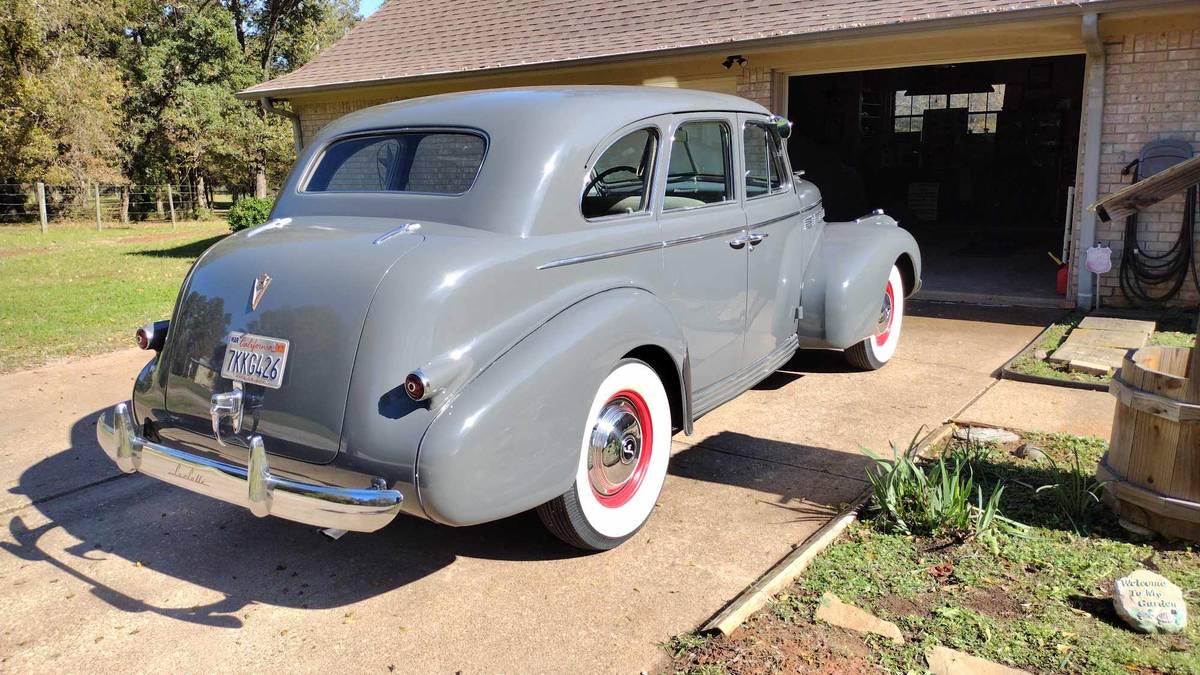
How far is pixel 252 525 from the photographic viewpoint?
3896 mm

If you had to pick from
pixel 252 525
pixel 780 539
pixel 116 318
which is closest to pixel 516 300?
pixel 780 539

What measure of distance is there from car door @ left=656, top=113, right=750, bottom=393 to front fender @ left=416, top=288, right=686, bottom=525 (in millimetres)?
647

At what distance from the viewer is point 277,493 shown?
2848 millimetres

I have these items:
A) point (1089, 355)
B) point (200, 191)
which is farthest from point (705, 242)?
point (200, 191)

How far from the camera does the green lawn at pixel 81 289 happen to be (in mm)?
7594

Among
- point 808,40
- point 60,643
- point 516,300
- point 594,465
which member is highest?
point 808,40

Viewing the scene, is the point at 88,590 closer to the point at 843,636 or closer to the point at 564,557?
the point at 564,557

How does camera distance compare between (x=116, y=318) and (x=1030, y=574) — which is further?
(x=116, y=318)

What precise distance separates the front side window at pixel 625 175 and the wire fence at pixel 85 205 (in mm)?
21467

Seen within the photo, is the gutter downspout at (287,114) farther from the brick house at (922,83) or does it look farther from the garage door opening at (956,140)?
the garage door opening at (956,140)

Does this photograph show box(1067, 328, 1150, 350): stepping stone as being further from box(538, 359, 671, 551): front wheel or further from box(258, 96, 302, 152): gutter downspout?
box(258, 96, 302, 152): gutter downspout

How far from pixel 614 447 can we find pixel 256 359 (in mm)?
1408

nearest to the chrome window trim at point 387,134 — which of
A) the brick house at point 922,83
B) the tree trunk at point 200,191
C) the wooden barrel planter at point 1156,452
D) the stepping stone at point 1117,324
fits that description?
the brick house at point 922,83

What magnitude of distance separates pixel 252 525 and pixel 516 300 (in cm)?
177
